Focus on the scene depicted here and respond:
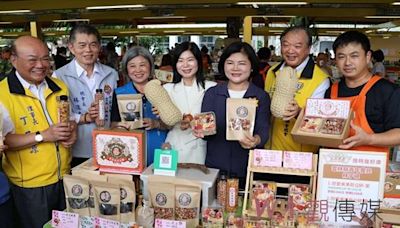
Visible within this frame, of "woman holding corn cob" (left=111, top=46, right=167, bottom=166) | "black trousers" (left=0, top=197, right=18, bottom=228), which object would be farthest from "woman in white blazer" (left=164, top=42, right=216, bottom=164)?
"black trousers" (left=0, top=197, right=18, bottom=228)

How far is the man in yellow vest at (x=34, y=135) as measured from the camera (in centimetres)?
210

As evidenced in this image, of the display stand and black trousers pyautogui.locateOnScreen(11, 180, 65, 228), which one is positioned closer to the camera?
the display stand

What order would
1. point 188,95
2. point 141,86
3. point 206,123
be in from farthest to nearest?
point 141,86 < point 188,95 < point 206,123

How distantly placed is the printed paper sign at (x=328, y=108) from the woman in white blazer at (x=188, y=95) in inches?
26.0

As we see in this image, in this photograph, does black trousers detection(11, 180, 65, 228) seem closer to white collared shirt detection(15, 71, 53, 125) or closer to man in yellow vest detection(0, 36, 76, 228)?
man in yellow vest detection(0, 36, 76, 228)

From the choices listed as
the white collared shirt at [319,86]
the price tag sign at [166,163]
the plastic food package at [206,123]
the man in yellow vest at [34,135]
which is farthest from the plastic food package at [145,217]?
the white collared shirt at [319,86]

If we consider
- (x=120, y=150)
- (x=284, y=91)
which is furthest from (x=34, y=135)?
(x=284, y=91)

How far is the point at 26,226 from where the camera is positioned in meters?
2.31

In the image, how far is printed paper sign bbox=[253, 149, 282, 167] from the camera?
176cm

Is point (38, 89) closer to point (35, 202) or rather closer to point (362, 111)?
point (35, 202)

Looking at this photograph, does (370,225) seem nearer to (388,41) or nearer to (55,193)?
(55,193)

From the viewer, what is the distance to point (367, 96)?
6.44 feet

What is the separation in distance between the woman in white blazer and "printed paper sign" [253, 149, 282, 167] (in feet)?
1.87

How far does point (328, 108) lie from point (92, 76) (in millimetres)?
1646
